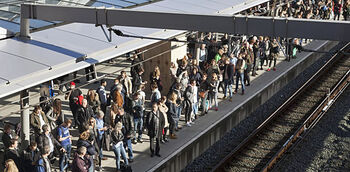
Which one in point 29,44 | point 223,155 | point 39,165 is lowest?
point 223,155

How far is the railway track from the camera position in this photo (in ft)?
43.5

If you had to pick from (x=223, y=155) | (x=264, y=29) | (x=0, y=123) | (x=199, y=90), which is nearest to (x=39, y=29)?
(x=0, y=123)

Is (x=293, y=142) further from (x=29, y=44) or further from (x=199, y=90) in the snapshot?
(x=29, y=44)

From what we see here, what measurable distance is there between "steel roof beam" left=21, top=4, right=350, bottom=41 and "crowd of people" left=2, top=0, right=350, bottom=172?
0.30 metres

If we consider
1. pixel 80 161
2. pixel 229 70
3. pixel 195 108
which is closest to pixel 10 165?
pixel 80 161

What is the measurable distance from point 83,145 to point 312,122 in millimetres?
7307

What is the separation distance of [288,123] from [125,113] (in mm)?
5714

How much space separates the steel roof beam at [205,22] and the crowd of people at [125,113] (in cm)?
30

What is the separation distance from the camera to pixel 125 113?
11922 mm

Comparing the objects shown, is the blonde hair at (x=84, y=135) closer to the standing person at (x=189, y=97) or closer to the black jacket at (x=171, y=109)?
the black jacket at (x=171, y=109)

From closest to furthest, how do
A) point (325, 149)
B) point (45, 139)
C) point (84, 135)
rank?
point (84, 135) → point (45, 139) → point (325, 149)

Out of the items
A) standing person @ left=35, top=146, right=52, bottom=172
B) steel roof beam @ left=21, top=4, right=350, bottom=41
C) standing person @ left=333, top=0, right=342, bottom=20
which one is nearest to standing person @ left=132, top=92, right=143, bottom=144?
steel roof beam @ left=21, top=4, right=350, bottom=41

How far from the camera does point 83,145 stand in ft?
35.0

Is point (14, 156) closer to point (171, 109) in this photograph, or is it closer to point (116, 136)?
point (116, 136)
